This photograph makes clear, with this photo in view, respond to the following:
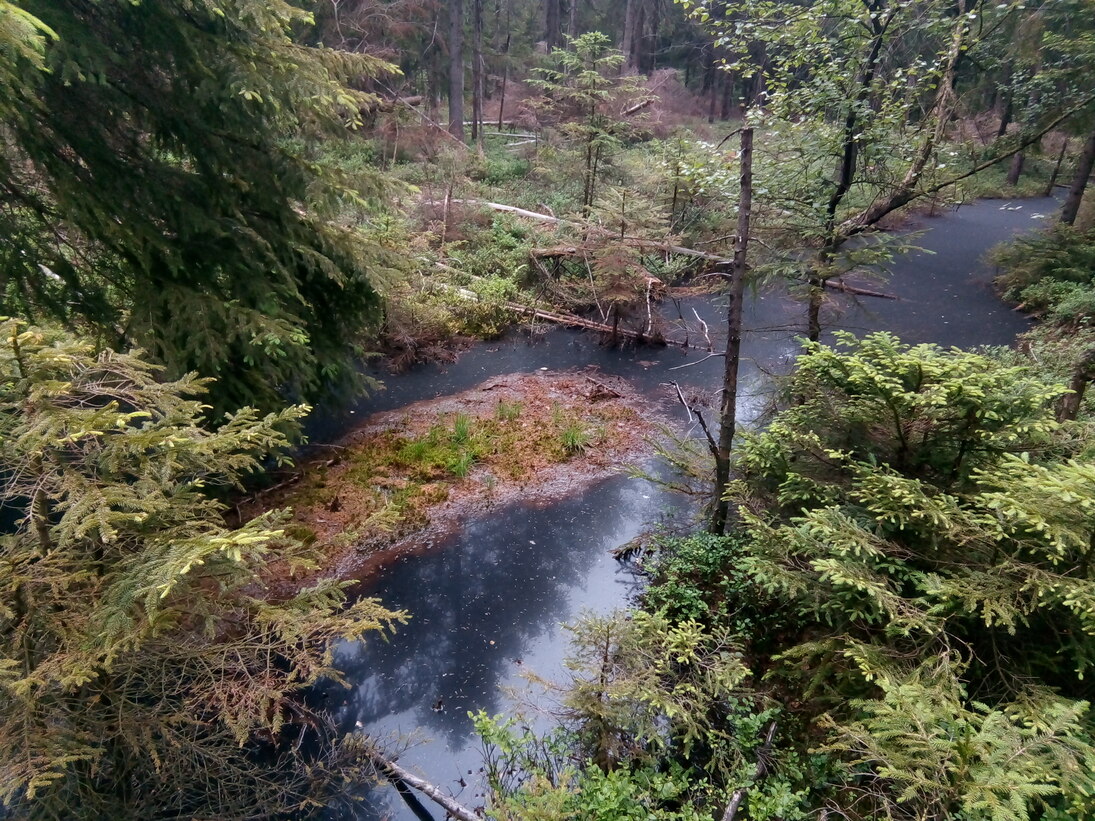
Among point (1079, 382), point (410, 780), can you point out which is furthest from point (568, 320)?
point (410, 780)

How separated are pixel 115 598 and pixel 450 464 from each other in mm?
5229

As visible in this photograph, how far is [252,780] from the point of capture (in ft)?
13.4

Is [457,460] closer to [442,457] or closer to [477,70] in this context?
[442,457]

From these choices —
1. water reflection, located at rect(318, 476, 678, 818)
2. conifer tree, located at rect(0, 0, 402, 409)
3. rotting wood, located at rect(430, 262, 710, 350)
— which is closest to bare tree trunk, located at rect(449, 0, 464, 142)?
rotting wood, located at rect(430, 262, 710, 350)

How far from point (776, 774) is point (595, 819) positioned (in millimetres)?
1166

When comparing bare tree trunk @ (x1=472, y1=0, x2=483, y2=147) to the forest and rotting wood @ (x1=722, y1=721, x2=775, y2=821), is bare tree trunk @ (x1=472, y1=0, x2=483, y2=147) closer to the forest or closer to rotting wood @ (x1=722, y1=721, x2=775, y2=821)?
the forest

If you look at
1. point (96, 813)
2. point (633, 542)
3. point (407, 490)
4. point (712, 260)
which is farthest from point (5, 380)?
point (712, 260)

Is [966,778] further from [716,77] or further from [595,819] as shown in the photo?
[716,77]

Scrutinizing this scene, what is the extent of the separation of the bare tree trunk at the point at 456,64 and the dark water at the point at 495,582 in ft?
38.5

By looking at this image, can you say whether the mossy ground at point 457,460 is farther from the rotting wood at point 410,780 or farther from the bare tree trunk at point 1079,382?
the bare tree trunk at point 1079,382

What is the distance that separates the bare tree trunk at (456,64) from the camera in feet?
60.5

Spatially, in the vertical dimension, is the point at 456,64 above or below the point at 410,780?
above

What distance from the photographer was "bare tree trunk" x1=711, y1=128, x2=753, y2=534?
177 inches

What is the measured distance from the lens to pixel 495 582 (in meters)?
6.10
